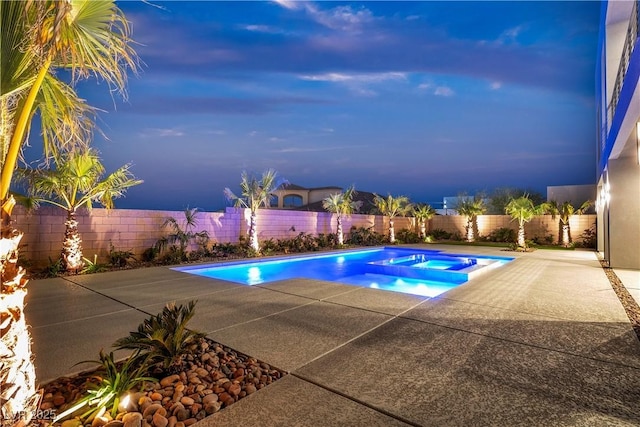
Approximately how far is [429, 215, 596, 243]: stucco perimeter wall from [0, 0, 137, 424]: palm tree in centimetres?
1971

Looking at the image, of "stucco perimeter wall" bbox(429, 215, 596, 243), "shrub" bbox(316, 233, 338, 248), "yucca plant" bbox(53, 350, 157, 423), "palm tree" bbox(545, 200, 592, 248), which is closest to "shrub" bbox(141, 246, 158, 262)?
"shrub" bbox(316, 233, 338, 248)

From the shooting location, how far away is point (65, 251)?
7453 mm

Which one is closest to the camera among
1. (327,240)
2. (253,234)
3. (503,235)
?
(253,234)

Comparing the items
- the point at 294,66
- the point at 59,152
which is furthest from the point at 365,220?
the point at 59,152

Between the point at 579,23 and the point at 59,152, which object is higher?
the point at 579,23

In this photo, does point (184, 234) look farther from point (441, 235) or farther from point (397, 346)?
point (441, 235)

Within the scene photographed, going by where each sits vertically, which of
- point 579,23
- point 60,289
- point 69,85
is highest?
point 579,23

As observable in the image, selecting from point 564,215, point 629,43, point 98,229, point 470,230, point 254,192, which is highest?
point 629,43

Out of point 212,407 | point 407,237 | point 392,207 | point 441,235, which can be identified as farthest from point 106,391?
point 441,235

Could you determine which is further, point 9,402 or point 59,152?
point 59,152

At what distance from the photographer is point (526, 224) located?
18281mm

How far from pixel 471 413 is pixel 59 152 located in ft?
13.1

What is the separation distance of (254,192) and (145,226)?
3.82m

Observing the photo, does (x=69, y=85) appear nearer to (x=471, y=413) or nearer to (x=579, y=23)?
(x=471, y=413)
